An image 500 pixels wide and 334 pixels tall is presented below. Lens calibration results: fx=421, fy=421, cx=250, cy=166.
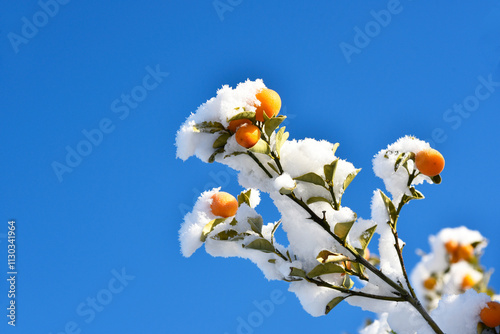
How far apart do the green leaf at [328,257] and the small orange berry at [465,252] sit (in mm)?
1891

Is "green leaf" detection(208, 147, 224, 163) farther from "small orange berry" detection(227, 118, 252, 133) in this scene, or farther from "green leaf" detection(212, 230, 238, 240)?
"green leaf" detection(212, 230, 238, 240)

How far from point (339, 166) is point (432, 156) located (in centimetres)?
28

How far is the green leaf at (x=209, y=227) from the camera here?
131 cm

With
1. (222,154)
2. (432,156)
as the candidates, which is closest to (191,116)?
(222,154)

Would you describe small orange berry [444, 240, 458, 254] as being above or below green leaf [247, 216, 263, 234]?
below

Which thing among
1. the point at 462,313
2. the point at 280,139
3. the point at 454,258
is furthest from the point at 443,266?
the point at 280,139

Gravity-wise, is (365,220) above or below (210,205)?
below

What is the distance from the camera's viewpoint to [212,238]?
1.35 m

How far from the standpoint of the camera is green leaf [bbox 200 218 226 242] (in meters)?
1.31

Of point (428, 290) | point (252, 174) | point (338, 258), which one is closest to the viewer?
point (338, 258)

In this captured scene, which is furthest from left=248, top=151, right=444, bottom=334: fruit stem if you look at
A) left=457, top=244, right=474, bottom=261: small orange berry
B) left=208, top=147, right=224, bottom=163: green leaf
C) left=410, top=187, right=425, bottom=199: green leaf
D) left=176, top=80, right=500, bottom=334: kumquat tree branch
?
left=457, top=244, right=474, bottom=261: small orange berry

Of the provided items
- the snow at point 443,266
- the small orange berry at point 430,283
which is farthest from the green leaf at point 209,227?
the small orange berry at point 430,283

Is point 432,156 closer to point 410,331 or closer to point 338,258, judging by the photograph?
point 338,258

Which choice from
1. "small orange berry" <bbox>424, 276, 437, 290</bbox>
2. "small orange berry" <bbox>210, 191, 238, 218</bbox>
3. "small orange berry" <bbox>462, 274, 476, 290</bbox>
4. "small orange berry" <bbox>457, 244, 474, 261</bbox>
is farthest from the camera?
"small orange berry" <bbox>424, 276, 437, 290</bbox>
